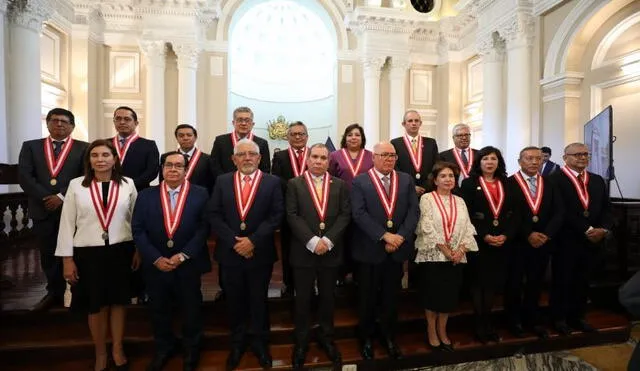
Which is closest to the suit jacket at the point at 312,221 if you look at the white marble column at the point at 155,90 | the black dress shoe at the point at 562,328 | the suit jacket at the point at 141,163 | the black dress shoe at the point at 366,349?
the black dress shoe at the point at 366,349

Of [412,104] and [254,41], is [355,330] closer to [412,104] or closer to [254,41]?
[412,104]

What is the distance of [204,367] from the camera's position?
9.27 ft

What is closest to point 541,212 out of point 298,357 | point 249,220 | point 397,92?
point 298,357

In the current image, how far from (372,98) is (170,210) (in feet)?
29.6

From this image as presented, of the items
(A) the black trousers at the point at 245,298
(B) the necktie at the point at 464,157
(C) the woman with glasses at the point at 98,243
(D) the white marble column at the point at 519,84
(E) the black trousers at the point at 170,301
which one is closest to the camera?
(C) the woman with glasses at the point at 98,243

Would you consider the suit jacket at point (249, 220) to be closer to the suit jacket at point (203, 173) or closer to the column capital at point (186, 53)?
the suit jacket at point (203, 173)

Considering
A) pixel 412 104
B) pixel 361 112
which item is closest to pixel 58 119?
pixel 361 112

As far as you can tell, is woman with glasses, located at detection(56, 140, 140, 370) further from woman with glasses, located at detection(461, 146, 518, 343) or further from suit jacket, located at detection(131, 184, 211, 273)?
woman with glasses, located at detection(461, 146, 518, 343)

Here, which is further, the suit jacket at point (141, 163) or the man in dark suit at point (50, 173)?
the suit jacket at point (141, 163)

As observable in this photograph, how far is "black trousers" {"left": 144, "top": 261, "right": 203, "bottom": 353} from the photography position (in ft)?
8.71

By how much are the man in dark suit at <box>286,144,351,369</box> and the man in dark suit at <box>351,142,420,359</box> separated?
15 centimetres

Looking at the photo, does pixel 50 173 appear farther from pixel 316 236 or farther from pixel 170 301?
pixel 316 236

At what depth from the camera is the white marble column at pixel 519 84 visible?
25.5ft

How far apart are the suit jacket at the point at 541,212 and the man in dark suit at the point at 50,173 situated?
11.9ft
